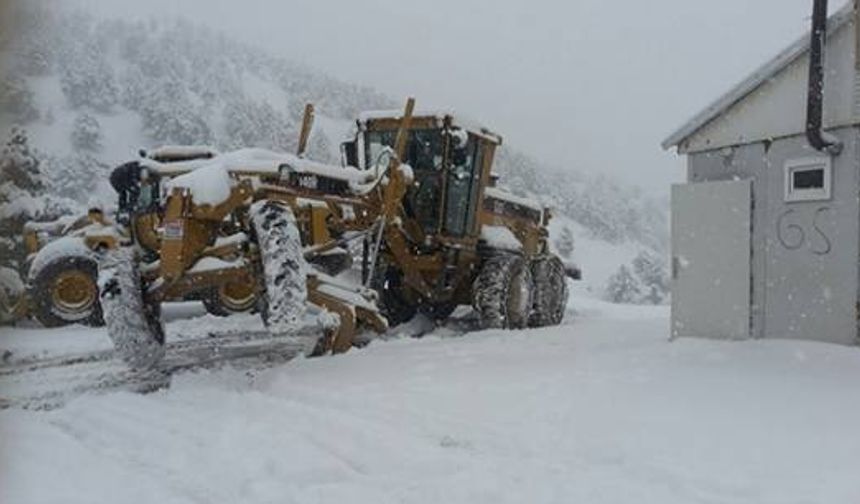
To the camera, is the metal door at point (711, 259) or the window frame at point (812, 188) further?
the metal door at point (711, 259)

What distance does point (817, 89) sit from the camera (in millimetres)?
8352

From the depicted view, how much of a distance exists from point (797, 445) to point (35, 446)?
4.53 metres

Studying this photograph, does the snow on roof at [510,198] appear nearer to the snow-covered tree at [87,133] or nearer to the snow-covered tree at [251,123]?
the snow-covered tree at [251,123]

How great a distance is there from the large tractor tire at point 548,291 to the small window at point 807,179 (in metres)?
5.84

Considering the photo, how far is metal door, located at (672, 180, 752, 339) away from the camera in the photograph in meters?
9.20

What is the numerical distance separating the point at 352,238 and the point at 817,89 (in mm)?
4999

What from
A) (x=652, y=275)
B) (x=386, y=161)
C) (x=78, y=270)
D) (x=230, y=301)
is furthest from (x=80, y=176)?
(x=652, y=275)

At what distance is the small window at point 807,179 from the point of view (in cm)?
841

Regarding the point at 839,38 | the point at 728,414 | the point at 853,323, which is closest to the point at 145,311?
the point at 728,414

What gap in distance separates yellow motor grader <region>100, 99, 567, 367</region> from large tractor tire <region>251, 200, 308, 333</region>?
0.4 inches

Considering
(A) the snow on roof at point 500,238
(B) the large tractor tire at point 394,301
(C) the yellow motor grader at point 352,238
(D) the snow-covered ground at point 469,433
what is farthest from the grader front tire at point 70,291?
(A) the snow on roof at point 500,238

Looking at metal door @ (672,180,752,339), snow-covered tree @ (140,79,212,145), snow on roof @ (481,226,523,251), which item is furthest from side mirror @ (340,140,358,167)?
metal door @ (672,180,752,339)

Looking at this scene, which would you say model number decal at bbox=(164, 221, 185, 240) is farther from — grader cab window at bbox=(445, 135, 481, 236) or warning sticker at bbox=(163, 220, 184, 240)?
grader cab window at bbox=(445, 135, 481, 236)

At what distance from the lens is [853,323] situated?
26.2ft
